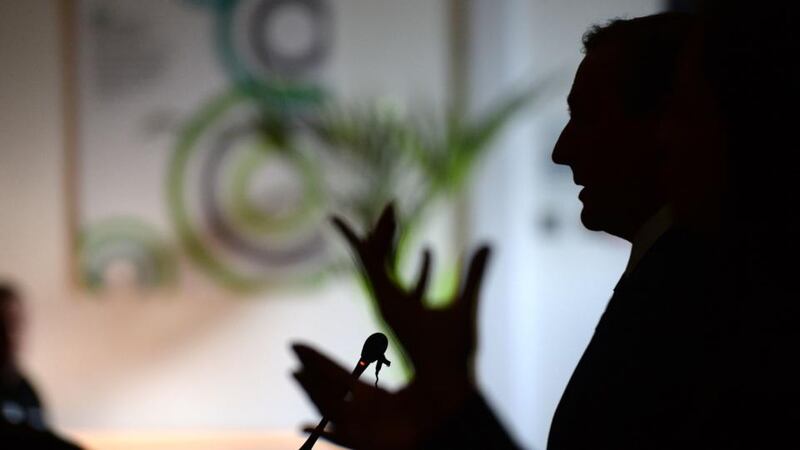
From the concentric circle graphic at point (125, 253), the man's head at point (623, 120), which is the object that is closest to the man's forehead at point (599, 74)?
the man's head at point (623, 120)

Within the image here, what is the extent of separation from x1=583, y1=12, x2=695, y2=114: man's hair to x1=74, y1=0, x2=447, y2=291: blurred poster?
10.3 feet

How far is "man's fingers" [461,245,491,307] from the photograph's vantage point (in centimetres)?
94

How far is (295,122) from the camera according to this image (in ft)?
12.9

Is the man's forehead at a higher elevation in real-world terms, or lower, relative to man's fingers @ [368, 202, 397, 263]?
higher

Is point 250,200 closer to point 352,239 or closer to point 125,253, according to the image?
point 125,253

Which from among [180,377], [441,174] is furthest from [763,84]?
[180,377]

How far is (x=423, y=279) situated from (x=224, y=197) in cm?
296

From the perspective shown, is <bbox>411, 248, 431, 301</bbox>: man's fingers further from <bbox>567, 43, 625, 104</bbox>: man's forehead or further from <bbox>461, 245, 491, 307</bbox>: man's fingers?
<bbox>567, 43, 625, 104</bbox>: man's forehead

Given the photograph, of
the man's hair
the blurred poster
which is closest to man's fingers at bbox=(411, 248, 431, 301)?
the man's hair

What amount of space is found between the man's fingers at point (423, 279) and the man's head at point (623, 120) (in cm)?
23

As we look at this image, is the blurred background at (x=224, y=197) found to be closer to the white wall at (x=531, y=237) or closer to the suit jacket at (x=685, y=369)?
the white wall at (x=531, y=237)

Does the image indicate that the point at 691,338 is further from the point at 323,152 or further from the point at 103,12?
the point at 103,12

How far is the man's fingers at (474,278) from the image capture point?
939 mm

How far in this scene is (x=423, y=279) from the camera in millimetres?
1126
